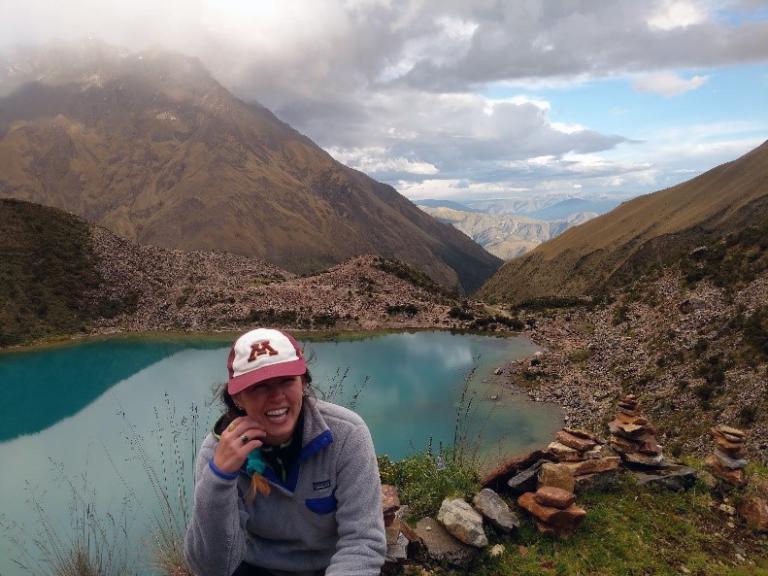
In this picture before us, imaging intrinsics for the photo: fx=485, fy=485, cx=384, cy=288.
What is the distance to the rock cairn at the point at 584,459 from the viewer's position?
31.2 feet

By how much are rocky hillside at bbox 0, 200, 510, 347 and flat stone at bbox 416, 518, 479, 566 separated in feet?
149

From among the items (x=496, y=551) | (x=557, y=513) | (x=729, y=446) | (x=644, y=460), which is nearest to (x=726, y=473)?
(x=729, y=446)

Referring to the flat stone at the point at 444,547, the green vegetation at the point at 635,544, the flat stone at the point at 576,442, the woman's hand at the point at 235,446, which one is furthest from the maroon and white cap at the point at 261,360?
the flat stone at the point at 576,442

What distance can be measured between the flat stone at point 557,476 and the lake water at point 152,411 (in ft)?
9.51

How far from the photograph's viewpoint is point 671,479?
32.3 ft

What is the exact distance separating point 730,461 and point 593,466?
340 centimetres

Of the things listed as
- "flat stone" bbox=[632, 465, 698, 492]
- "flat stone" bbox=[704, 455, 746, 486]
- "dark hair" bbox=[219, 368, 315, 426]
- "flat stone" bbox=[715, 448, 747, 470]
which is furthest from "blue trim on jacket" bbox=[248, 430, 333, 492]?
"flat stone" bbox=[715, 448, 747, 470]

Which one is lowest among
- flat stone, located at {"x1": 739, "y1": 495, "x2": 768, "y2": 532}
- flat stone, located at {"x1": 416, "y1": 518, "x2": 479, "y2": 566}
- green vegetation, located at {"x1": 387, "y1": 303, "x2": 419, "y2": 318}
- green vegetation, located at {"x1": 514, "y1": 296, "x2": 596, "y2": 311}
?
green vegetation, located at {"x1": 514, "y1": 296, "x2": 596, "y2": 311}

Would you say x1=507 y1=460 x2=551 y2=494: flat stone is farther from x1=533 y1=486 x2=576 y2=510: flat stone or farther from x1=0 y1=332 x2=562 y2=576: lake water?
x1=0 y1=332 x2=562 y2=576: lake water

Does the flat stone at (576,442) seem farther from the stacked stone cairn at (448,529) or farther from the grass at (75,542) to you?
the grass at (75,542)

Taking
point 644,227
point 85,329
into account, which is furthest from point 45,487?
point 644,227

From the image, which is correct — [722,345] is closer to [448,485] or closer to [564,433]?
[564,433]

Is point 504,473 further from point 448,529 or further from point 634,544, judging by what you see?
point 634,544

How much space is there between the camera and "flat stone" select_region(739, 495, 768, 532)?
28.6 feet
